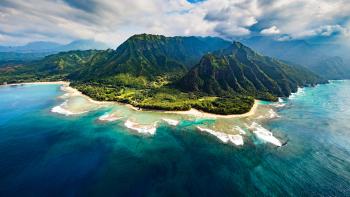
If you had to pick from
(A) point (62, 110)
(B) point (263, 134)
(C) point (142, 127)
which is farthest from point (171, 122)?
(A) point (62, 110)

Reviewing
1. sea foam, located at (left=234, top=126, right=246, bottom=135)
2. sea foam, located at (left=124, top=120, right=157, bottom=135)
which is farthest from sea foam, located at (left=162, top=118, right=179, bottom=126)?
sea foam, located at (left=234, top=126, right=246, bottom=135)

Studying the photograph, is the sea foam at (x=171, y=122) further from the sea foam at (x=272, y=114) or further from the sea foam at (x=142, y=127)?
the sea foam at (x=272, y=114)

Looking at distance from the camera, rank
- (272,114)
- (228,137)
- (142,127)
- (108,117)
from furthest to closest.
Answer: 1. (272,114)
2. (108,117)
3. (142,127)
4. (228,137)

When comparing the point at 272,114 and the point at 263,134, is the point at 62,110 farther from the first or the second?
the point at 272,114

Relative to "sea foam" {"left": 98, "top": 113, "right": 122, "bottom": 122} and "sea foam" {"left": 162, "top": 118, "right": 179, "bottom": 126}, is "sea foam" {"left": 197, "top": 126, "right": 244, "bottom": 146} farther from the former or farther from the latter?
"sea foam" {"left": 98, "top": 113, "right": 122, "bottom": 122}

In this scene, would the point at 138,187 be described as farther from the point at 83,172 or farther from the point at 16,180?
the point at 16,180

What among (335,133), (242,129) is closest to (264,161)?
(242,129)
